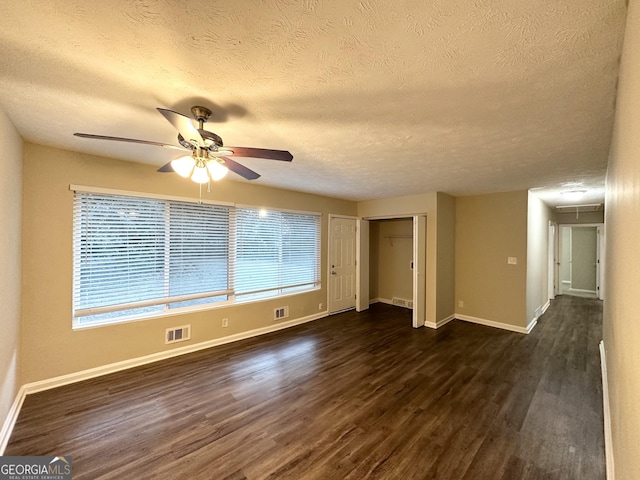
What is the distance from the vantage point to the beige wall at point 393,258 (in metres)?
6.15

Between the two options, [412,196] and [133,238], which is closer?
[133,238]

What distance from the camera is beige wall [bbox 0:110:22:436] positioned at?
73.5 inches

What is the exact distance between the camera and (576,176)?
10.9 feet

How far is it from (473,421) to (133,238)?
388 centimetres

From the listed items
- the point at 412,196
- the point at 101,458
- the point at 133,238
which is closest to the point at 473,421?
the point at 101,458

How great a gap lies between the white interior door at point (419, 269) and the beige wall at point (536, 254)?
163 centimetres

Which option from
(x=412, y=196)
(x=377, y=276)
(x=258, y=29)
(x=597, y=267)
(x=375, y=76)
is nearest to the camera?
(x=258, y=29)

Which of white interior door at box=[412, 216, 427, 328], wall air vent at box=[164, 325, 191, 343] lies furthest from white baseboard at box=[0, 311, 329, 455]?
white interior door at box=[412, 216, 427, 328]

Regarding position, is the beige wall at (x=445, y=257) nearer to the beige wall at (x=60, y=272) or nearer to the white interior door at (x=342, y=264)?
the white interior door at (x=342, y=264)

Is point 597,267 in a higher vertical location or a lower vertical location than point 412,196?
lower

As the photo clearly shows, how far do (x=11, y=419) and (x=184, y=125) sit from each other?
2.71m

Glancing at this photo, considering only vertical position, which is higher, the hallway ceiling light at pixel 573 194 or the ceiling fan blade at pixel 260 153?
the hallway ceiling light at pixel 573 194

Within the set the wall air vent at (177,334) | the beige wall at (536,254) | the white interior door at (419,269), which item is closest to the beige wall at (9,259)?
the wall air vent at (177,334)

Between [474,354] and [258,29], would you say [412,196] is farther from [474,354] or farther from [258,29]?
[258,29]
